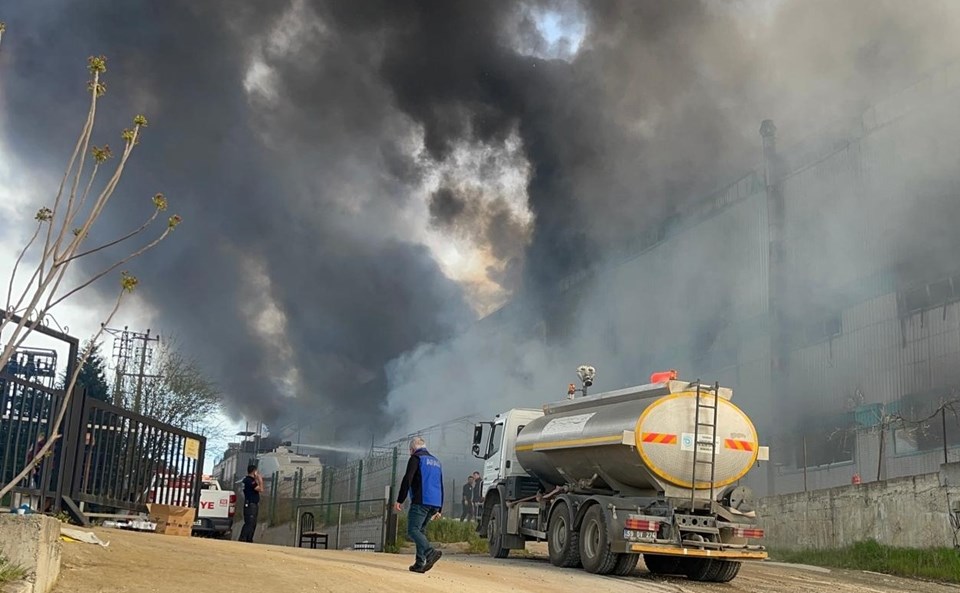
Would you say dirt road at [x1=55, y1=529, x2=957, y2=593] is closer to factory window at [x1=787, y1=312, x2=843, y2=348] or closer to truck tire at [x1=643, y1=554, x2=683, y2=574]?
truck tire at [x1=643, y1=554, x2=683, y2=574]

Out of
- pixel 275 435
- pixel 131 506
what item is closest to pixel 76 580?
pixel 131 506

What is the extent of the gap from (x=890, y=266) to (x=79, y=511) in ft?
78.2

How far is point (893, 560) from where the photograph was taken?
50.4 ft

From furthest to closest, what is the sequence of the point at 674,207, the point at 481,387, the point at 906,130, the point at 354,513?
the point at 481,387, the point at 674,207, the point at 906,130, the point at 354,513

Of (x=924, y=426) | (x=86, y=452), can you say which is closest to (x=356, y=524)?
(x=86, y=452)

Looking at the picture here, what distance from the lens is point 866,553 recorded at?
1602 centimetres

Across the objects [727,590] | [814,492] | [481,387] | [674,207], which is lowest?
[727,590]

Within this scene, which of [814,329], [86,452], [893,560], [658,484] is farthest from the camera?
[814,329]

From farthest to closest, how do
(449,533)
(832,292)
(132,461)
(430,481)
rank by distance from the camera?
(832,292)
(449,533)
(132,461)
(430,481)

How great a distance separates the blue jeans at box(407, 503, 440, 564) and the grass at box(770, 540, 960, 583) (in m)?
8.62

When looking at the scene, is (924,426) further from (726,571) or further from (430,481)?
(430,481)

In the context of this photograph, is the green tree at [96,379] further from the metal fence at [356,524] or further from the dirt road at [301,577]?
the dirt road at [301,577]

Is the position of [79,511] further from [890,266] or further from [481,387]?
[481,387]

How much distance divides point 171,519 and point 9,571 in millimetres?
6625
